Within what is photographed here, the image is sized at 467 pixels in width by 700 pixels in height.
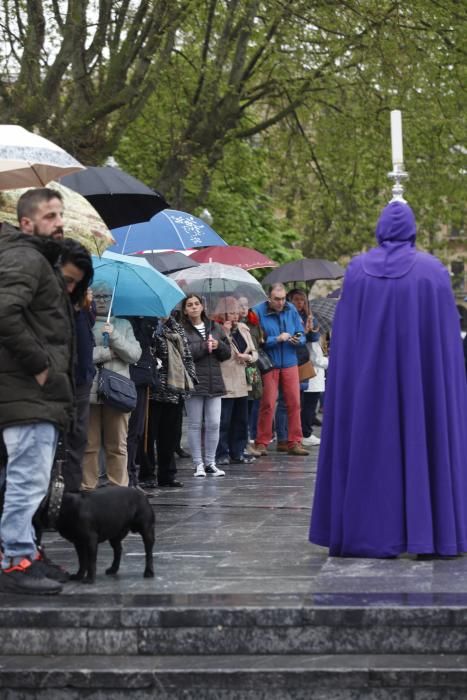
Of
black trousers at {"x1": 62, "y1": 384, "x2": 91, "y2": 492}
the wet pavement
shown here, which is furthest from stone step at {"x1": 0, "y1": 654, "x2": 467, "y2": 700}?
black trousers at {"x1": 62, "y1": 384, "x2": 91, "y2": 492}

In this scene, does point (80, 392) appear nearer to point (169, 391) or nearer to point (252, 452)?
point (169, 391)

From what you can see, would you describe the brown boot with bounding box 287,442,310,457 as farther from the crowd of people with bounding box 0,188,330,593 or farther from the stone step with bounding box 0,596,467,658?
the stone step with bounding box 0,596,467,658

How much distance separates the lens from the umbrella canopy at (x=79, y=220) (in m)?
10.1

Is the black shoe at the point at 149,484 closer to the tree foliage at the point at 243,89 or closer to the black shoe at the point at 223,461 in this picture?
the black shoe at the point at 223,461

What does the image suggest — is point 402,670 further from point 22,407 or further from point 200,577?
point 22,407

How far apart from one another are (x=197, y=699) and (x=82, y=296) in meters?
2.65

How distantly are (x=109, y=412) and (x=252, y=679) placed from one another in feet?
16.4

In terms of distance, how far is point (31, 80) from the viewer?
18562 mm

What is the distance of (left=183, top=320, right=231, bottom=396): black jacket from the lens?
14.2 metres

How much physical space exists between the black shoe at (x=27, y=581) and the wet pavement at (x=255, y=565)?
103mm

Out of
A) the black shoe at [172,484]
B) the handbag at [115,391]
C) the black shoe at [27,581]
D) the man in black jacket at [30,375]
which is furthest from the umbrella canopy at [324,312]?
the black shoe at [27,581]

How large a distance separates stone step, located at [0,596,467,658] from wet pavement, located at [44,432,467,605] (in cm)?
16

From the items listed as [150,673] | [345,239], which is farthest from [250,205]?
[150,673]

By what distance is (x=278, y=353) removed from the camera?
55.7 ft
